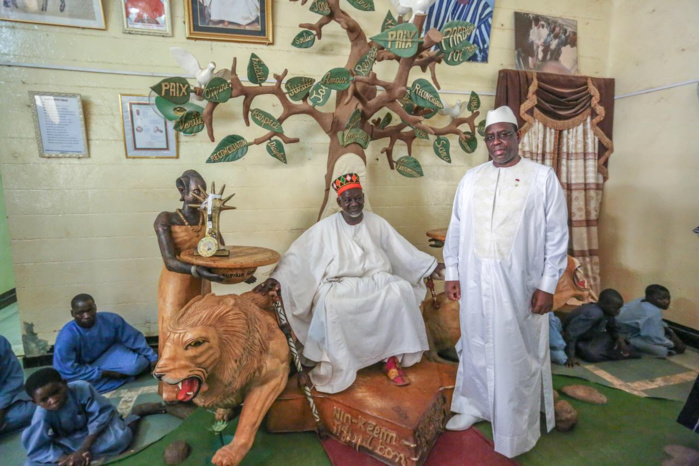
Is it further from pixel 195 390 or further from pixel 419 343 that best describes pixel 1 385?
pixel 419 343

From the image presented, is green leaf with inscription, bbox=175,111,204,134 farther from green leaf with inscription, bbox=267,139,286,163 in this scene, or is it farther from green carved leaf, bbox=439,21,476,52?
green carved leaf, bbox=439,21,476,52

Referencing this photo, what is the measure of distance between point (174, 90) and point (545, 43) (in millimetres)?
4319

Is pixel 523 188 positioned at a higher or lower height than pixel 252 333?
higher

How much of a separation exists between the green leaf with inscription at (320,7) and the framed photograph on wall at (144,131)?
1.74 metres

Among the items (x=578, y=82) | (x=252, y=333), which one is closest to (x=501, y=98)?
(x=578, y=82)

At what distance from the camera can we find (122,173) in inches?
147

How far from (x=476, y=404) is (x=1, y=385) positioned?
11.1 feet

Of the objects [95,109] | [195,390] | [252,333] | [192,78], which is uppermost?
[192,78]

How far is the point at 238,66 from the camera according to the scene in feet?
12.6

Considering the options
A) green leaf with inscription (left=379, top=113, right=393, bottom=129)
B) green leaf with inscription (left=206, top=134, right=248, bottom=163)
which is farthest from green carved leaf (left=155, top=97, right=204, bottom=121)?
green leaf with inscription (left=379, top=113, right=393, bottom=129)

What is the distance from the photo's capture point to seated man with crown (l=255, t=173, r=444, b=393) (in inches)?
103

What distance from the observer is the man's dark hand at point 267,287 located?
2.62 m

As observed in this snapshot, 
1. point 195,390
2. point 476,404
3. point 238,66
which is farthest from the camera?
point 238,66

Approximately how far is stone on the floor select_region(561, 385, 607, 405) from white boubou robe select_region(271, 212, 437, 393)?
1.30 meters
